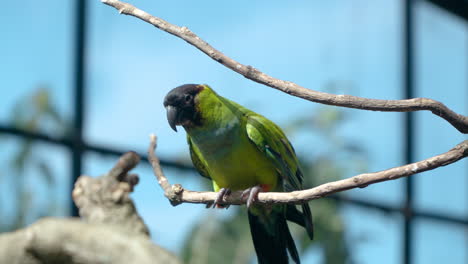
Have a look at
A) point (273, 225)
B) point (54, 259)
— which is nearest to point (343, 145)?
point (273, 225)

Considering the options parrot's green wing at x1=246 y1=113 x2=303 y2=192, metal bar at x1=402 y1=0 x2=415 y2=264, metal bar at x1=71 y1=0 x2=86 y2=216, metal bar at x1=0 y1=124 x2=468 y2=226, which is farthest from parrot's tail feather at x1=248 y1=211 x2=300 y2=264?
metal bar at x1=402 y1=0 x2=415 y2=264

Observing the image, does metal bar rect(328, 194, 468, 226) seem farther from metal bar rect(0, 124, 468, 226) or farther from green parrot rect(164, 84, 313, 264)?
green parrot rect(164, 84, 313, 264)

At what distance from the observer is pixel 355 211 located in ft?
25.5

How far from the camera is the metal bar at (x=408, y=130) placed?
8.27 meters

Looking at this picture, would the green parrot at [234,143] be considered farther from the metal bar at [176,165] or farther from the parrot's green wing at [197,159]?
the metal bar at [176,165]

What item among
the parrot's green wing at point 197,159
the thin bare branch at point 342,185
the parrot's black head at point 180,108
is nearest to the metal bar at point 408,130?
the parrot's green wing at point 197,159

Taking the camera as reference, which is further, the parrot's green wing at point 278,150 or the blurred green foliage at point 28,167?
the blurred green foliage at point 28,167

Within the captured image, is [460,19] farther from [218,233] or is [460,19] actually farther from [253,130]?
[253,130]

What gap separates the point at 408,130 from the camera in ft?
27.9

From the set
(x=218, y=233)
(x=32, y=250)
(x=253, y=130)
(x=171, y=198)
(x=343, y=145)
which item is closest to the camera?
(x=32, y=250)

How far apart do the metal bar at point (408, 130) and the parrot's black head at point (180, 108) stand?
519 cm

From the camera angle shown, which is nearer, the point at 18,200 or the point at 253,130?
the point at 253,130

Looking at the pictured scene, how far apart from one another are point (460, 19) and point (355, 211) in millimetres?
3143

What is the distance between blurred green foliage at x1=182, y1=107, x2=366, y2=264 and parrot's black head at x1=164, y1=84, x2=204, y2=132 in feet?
10.4
